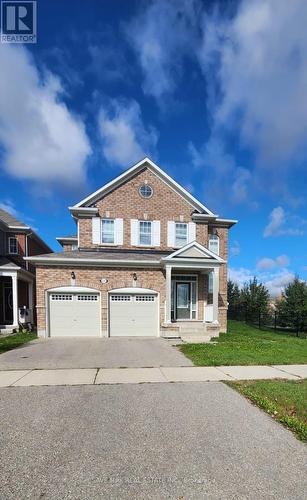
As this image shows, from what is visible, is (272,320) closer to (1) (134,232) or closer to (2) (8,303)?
(1) (134,232)

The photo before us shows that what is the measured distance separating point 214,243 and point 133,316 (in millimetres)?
7811

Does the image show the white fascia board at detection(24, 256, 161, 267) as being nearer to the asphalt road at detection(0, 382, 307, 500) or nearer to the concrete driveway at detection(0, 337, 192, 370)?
the concrete driveway at detection(0, 337, 192, 370)

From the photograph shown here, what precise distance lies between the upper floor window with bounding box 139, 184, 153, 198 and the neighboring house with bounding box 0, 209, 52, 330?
8641 mm

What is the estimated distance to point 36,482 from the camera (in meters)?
3.04

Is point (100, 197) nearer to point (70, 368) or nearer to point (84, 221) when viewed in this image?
point (84, 221)

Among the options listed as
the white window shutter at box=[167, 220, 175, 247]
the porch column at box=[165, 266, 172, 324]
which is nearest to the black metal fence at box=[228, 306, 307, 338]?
the white window shutter at box=[167, 220, 175, 247]

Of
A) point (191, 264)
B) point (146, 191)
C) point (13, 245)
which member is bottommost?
point (191, 264)

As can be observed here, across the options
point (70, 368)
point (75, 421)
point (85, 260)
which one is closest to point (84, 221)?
point (85, 260)

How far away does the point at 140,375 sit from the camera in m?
7.26

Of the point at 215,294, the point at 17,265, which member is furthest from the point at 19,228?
the point at 215,294

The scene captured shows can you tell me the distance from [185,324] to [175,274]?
285cm

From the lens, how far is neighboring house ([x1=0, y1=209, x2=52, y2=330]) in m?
18.4

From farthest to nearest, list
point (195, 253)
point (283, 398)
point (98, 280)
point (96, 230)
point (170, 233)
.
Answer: point (170, 233) → point (96, 230) → point (195, 253) → point (98, 280) → point (283, 398)

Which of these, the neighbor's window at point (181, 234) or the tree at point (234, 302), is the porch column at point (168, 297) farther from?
the tree at point (234, 302)
